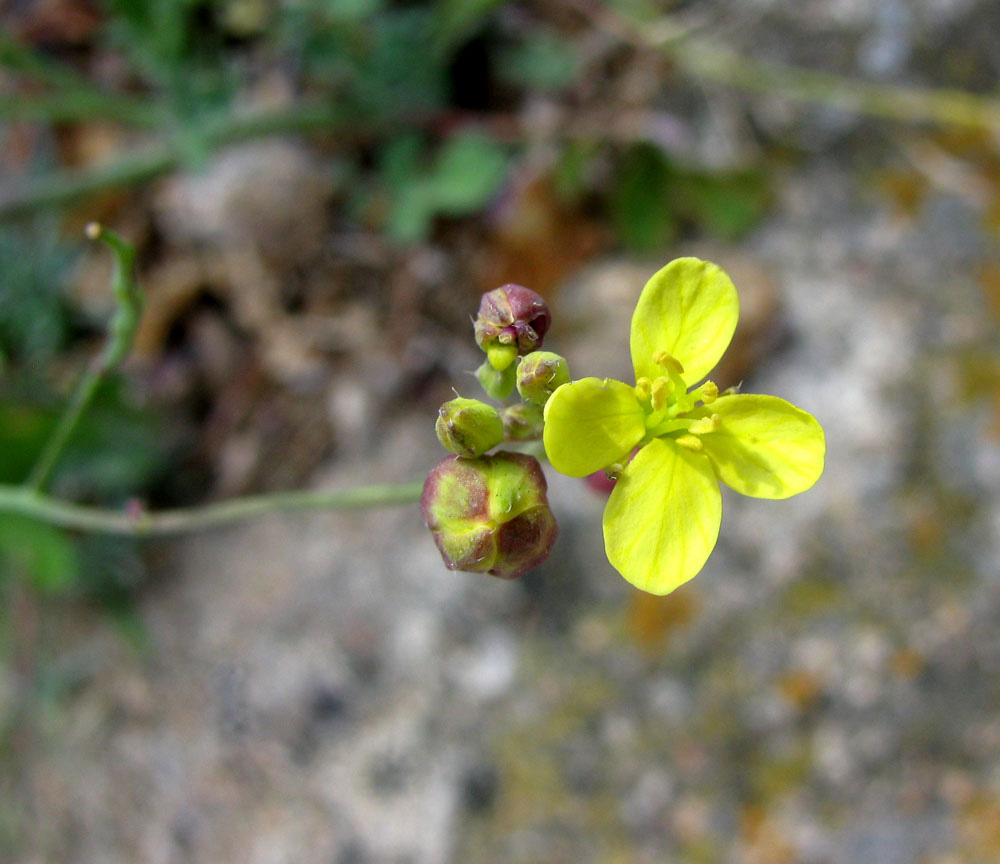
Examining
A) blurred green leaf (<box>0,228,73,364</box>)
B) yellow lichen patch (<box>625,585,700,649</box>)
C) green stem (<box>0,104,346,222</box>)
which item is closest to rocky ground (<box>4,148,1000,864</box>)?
yellow lichen patch (<box>625,585,700,649</box>)

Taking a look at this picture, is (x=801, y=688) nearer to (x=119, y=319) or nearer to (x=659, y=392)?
(x=659, y=392)

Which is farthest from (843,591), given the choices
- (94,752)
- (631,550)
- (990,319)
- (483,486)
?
(94,752)

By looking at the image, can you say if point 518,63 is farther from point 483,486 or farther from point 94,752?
point 94,752

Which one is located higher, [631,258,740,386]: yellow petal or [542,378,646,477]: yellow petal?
[631,258,740,386]: yellow petal

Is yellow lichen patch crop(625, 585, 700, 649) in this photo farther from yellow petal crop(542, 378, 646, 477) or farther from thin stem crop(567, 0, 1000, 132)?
thin stem crop(567, 0, 1000, 132)

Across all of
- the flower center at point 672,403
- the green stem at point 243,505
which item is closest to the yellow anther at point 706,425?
the flower center at point 672,403

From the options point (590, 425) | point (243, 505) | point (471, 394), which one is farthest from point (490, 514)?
point (471, 394)
